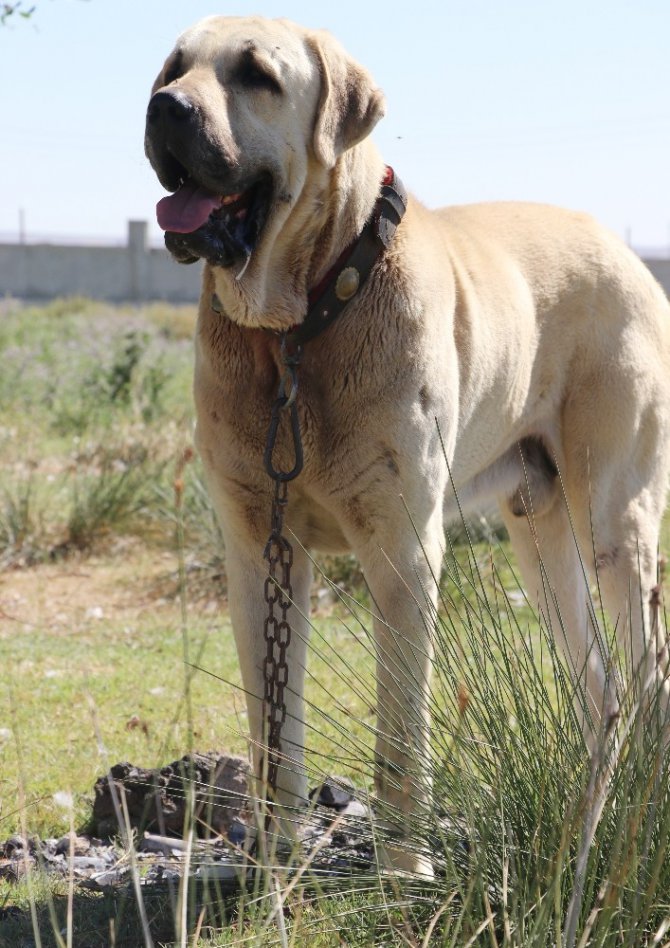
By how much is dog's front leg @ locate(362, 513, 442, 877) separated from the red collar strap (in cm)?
63

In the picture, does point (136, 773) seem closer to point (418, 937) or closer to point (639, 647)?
point (418, 937)

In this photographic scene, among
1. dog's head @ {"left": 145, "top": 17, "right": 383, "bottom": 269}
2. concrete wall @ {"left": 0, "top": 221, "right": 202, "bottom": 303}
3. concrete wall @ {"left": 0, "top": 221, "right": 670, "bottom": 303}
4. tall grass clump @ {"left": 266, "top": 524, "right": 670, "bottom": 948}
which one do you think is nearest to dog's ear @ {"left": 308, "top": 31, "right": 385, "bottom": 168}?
dog's head @ {"left": 145, "top": 17, "right": 383, "bottom": 269}

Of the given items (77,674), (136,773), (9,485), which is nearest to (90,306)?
(9,485)

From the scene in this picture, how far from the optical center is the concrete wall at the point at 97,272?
42719 mm

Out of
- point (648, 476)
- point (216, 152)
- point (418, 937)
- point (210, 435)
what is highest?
point (216, 152)

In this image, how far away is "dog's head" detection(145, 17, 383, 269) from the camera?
301 cm

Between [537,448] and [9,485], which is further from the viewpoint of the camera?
[9,485]

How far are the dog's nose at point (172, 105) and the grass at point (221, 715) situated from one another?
866mm

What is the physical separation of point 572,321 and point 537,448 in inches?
18.8

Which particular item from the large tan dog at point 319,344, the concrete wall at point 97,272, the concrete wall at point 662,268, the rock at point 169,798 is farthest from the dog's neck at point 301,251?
the concrete wall at point 97,272

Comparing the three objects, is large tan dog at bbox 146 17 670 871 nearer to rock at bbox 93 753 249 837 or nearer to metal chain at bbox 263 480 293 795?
metal chain at bbox 263 480 293 795

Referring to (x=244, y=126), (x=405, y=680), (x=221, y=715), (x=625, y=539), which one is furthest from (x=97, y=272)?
(x=405, y=680)

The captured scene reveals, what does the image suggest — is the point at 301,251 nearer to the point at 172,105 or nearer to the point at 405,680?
the point at 172,105

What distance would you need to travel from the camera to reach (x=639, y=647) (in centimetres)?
422
